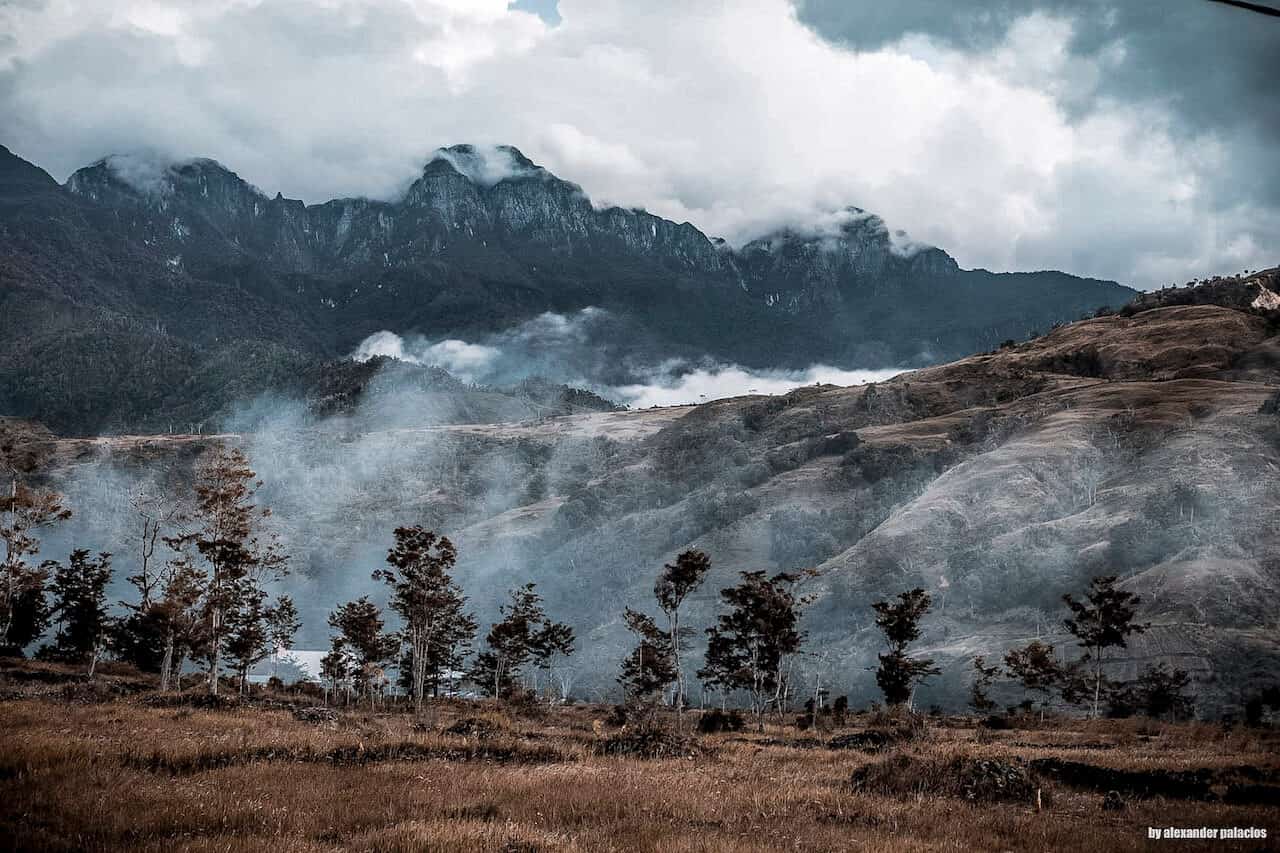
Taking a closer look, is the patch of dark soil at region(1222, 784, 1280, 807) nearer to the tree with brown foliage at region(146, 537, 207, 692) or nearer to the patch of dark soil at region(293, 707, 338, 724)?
the patch of dark soil at region(293, 707, 338, 724)

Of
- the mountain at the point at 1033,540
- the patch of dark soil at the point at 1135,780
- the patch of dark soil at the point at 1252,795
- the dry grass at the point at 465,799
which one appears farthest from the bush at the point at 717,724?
the mountain at the point at 1033,540

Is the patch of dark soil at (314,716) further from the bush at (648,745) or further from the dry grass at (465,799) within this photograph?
the bush at (648,745)

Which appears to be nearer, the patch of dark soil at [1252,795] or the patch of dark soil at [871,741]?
the patch of dark soil at [1252,795]

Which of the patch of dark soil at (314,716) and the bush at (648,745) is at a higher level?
the bush at (648,745)

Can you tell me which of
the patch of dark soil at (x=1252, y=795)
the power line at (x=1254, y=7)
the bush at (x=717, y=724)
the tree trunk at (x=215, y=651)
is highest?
the power line at (x=1254, y=7)

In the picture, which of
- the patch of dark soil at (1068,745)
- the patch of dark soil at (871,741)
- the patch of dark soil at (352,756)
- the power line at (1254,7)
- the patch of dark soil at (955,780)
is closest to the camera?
the power line at (1254,7)

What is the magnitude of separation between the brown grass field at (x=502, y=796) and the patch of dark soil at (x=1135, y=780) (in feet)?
0.80

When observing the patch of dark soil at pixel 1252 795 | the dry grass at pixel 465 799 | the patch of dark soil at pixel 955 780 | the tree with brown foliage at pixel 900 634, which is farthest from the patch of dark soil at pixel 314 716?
the tree with brown foliage at pixel 900 634

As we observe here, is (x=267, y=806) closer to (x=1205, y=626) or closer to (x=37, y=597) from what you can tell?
(x=37, y=597)

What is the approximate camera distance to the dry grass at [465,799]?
1008 centimetres

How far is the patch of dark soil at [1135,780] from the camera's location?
54.2 feet

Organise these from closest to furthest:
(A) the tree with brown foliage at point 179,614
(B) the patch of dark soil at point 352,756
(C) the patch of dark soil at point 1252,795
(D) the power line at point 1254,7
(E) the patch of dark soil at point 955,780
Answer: (D) the power line at point 1254,7 < (B) the patch of dark soil at point 352,756 < (C) the patch of dark soil at point 1252,795 < (E) the patch of dark soil at point 955,780 < (A) the tree with brown foliage at point 179,614

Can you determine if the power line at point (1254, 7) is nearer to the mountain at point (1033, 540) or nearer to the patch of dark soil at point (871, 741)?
the patch of dark soil at point (871, 741)

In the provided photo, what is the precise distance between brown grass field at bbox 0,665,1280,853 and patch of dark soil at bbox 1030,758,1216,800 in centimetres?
24
